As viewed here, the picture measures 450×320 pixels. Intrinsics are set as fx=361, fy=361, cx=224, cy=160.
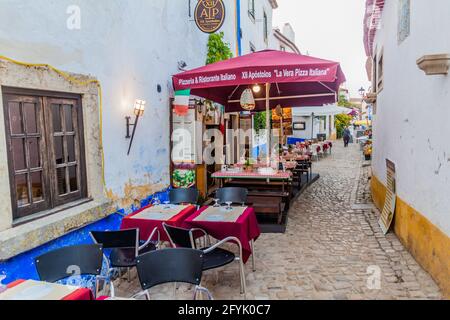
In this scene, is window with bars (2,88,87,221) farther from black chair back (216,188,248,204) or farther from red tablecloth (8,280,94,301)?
black chair back (216,188,248,204)

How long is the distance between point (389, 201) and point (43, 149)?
20.0ft

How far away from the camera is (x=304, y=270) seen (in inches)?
198

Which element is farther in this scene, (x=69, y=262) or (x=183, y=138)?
(x=183, y=138)

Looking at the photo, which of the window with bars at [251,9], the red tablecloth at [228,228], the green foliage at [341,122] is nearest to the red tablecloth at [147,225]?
the red tablecloth at [228,228]

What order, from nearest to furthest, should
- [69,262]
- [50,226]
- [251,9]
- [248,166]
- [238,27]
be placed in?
[69,262] < [50,226] < [248,166] < [238,27] < [251,9]

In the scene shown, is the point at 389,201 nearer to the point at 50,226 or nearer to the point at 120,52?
the point at 120,52

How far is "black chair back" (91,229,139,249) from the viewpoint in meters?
4.03

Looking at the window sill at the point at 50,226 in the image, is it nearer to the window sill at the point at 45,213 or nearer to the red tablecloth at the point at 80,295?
the window sill at the point at 45,213

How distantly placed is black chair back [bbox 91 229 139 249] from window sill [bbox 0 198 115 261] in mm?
429

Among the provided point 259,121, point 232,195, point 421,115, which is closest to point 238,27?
point 259,121

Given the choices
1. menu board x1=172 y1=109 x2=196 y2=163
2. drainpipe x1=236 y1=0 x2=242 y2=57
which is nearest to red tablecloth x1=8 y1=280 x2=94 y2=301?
menu board x1=172 y1=109 x2=196 y2=163

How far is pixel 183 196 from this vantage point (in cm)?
611
